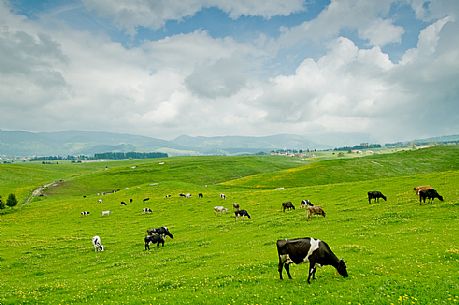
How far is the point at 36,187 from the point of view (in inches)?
4970

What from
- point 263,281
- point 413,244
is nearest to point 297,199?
point 413,244

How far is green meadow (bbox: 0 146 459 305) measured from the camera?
642 inches

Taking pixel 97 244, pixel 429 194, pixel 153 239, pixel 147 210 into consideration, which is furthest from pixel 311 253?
pixel 147 210

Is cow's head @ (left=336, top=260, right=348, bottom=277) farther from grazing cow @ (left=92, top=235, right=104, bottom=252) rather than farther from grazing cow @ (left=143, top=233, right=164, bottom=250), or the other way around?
grazing cow @ (left=92, top=235, right=104, bottom=252)

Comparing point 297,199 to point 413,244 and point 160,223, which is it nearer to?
point 160,223

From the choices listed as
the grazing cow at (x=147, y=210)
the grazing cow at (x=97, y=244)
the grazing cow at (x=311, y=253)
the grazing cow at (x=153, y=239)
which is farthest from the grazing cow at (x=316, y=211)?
the grazing cow at (x=147, y=210)

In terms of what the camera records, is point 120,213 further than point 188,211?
Yes

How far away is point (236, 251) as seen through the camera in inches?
1130

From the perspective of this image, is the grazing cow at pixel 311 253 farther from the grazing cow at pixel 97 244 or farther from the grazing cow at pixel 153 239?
the grazing cow at pixel 97 244

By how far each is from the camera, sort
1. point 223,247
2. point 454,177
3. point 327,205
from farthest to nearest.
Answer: point 454,177 → point 327,205 → point 223,247

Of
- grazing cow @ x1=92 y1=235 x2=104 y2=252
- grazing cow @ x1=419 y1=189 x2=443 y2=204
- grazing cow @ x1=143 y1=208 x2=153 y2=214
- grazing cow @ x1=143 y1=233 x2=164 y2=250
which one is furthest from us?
grazing cow @ x1=143 y1=208 x2=153 y2=214

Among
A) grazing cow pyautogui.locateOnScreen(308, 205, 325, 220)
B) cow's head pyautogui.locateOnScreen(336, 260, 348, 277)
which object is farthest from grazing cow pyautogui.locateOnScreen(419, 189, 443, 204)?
cow's head pyautogui.locateOnScreen(336, 260, 348, 277)

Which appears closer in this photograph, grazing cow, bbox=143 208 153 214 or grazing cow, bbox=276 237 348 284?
grazing cow, bbox=276 237 348 284

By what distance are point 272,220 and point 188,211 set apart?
72.6 ft
